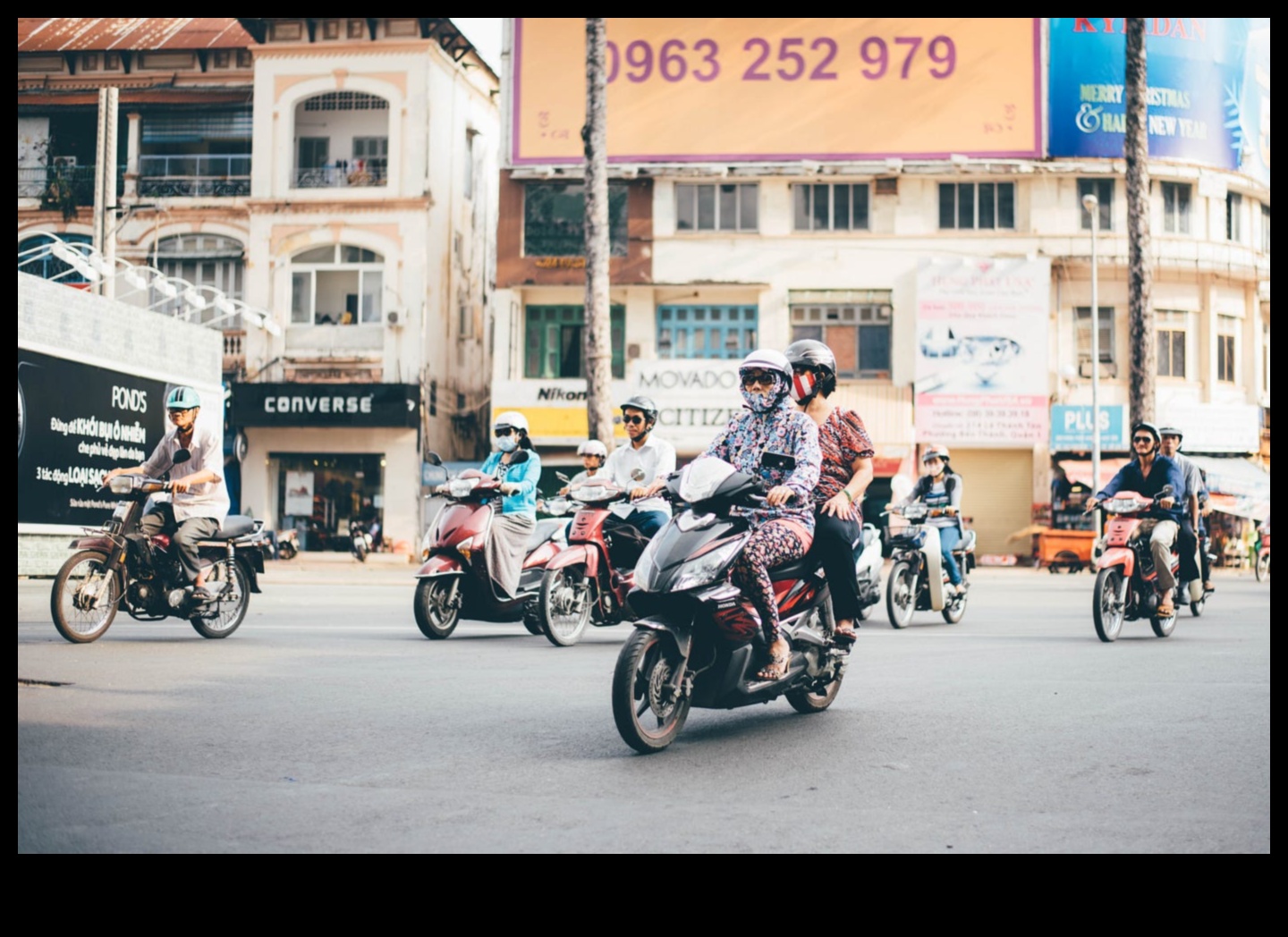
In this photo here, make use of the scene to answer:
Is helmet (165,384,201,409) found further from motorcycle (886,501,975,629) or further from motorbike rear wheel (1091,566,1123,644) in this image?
motorbike rear wheel (1091,566,1123,644)

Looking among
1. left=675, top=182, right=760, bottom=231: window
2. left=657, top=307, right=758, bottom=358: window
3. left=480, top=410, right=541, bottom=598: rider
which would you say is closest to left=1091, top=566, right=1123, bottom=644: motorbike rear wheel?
left=480, top=410, right=541, bottom=598: rider

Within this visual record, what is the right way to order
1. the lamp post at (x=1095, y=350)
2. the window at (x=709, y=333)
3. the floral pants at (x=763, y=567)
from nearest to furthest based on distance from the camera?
the floral pants at (x=763, y=567)
the lamp post at (x=1095, y=350)
the window at (x=709, y=333)

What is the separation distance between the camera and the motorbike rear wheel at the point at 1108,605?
443 inches

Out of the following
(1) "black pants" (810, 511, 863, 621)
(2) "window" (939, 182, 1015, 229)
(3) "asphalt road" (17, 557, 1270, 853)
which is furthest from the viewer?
(2) "window" (939, 182, 1015, 229)

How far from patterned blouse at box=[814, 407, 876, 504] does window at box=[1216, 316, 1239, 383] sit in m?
Result: 31.1

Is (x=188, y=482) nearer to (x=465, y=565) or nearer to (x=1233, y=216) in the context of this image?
(x=465, y=565)

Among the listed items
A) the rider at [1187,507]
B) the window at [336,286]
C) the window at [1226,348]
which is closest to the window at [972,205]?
the window at [1226,348]

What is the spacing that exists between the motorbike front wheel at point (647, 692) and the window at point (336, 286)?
29282 mm

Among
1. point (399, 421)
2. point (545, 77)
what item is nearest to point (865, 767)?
point (399, 421)

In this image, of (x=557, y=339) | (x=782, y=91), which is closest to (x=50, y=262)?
(x=557, y=339)

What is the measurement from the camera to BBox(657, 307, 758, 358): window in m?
34.4

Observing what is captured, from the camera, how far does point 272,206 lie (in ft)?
112

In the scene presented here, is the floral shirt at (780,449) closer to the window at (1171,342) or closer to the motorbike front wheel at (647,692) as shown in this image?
the motorbike front wheel at (647,692)
